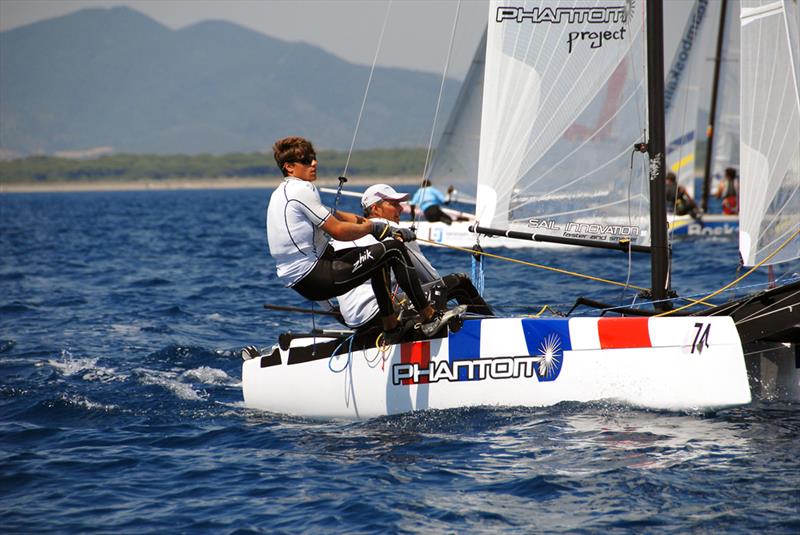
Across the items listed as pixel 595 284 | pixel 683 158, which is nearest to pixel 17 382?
pixel 595 284

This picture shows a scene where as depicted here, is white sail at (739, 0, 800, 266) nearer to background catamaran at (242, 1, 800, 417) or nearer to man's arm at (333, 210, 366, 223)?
background catamaran at (242, 1, 800, 417)

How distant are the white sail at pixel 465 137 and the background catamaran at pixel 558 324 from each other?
14.4m

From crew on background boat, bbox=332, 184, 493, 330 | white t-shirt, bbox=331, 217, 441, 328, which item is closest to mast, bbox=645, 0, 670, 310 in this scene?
crew on background boat, bbox=332, 184, 493, 330

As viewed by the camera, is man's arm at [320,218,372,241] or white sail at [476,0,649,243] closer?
Result: man's arm at [320,218,372,241]

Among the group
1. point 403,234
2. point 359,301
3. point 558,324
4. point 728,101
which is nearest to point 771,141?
point 558,324

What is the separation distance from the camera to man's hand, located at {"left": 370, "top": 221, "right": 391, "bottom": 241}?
657 centimetres

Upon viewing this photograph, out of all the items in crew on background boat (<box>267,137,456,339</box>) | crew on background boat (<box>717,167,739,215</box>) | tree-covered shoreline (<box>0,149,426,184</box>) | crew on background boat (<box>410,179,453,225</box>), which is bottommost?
crew on background boat (<box>267,137,456,339</box>)

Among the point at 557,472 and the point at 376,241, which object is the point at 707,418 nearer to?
the point at 557,472

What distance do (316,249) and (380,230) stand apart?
1.56 feet

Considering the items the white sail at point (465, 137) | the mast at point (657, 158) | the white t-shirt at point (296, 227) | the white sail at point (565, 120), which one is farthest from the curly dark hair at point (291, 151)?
the white sail at point (465, 137)

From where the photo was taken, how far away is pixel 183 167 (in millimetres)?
159125

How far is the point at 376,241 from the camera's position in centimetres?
685

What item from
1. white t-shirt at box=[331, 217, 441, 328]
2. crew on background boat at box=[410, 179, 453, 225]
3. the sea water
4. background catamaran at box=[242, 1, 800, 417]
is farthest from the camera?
crew on background boat at box=[410, 179, 453, 225]

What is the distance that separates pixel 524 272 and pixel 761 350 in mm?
9197
